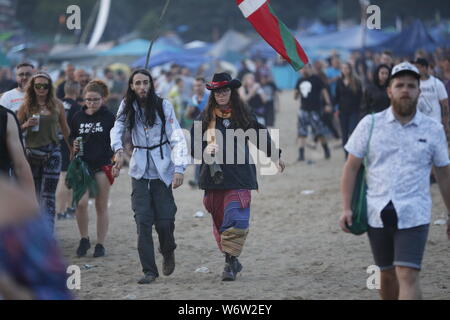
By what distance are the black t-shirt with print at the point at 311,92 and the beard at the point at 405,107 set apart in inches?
434

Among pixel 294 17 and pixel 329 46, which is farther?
pixel 294 17

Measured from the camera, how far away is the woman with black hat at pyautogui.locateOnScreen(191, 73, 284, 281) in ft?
23.8

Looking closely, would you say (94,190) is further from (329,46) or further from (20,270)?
(329,46)

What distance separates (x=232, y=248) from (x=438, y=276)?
1896 millimetres

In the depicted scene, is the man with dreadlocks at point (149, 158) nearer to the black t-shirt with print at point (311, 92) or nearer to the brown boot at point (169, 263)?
the brown boot at point (169, 263)

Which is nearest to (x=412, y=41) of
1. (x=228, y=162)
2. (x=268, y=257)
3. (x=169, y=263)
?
(x=268, y=257)

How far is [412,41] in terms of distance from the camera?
30703mm

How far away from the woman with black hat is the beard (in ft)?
8.26

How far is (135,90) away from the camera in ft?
23.7

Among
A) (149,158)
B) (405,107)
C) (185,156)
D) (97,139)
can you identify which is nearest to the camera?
(405,107)

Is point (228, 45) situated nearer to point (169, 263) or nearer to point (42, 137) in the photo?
point (42, 137)

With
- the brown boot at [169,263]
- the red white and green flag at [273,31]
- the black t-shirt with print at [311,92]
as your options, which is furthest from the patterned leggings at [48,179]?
the black t-shirt with print at [311,92]

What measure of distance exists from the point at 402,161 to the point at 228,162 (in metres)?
2.67
